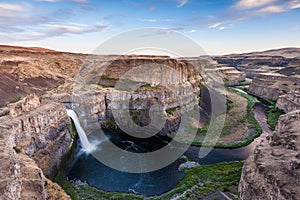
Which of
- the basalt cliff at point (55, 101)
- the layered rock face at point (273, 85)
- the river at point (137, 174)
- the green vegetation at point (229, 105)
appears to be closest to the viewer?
the basalt cliff at point (55, 101)

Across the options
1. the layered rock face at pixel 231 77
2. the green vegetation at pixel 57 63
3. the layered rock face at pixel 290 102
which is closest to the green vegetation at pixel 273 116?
the layered rock face at pixel 290 102

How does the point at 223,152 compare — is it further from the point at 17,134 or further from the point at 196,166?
the point at 17,134

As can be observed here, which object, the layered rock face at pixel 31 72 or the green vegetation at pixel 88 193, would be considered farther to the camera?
the layered rock face at pixel 31 72

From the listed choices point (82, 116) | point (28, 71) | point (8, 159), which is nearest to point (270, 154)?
point (8, 159)

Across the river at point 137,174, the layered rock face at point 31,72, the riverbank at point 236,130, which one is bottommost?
the river at point 137,174

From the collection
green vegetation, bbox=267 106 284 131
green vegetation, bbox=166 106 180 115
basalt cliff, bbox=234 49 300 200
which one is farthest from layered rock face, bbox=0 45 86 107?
green vegetation, bbox=267 106 284 131

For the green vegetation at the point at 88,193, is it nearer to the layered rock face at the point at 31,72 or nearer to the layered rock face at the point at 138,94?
the layered rock face at the point at 138,94

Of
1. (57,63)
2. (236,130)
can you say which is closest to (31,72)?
(57,63)

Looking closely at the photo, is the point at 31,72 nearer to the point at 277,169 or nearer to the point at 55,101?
the point at 55,101
